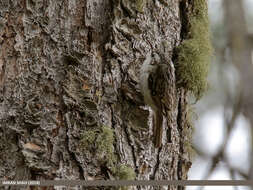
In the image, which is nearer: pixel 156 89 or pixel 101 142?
pixel 101 142

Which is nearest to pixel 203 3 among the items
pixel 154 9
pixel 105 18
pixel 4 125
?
pixel 154 9

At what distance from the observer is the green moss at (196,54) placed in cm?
208

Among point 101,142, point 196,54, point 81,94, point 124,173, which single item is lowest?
point 124,173

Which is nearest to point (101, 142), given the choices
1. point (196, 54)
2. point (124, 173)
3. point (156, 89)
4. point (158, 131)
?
point (124, 173)

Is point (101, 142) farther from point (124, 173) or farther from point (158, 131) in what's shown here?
point (158, 131)

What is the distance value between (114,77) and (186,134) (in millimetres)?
495

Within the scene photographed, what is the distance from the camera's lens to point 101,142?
1.74 metres

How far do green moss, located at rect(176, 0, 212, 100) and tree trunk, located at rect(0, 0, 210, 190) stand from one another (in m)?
0.09

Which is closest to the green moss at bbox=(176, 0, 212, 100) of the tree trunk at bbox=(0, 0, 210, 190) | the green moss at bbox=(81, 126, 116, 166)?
the tree trunk at bbox=(0, 0, 210, 190)

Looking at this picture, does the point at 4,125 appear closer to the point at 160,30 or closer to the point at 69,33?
the point at 69,33

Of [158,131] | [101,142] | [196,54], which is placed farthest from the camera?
[196,54]

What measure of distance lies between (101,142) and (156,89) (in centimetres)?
55

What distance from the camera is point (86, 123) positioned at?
5.79 ft

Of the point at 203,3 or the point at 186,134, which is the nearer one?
the point at 186,134
